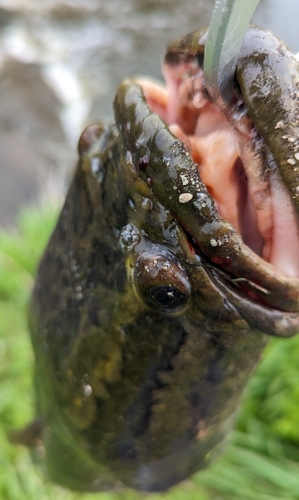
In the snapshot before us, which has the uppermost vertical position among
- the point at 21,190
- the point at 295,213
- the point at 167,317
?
the point at 21,190

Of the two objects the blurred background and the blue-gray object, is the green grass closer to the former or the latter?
the blurred background

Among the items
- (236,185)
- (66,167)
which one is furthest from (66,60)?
(236,185)

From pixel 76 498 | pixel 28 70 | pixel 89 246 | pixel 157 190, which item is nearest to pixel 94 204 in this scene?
pixel 89 246

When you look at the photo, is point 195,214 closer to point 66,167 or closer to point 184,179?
point 184,179

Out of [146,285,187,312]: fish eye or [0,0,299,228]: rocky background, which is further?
[0,0,299,228]: rocky background

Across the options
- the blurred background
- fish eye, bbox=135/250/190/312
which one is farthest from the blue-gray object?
the blurred background

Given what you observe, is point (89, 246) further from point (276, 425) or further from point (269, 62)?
point (276, 425)
